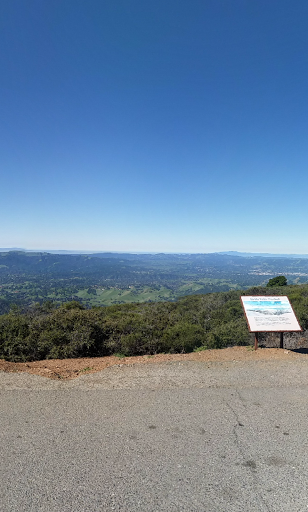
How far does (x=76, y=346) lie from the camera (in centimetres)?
921

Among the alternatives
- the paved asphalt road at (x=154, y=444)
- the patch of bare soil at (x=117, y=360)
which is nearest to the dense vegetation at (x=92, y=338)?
the patch of bare soil at (x=117, y=360)

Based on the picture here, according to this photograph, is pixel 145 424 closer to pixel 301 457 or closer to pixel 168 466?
pixel 168 466

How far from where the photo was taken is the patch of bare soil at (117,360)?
697 cm

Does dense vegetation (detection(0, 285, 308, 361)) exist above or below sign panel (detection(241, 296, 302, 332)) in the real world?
below

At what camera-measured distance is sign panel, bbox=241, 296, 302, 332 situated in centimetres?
841

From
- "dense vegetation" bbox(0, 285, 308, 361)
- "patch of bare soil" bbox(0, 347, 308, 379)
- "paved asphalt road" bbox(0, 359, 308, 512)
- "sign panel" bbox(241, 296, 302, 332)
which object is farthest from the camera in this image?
"dense vegetation" bbox(0, 285, 308, 361)

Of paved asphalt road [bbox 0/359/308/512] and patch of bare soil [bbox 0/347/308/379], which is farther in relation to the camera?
patch of bare soil [bbox 0/347/308/379]

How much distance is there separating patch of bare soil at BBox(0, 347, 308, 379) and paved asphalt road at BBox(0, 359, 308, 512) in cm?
62

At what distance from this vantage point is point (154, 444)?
13.1 feet

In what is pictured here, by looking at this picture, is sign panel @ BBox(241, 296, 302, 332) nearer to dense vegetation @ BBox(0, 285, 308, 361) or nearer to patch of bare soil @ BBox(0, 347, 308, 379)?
patch of bare soil @ BBox(0, 347, 308, 379)

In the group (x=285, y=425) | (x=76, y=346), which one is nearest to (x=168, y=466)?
(x=285, y=425)

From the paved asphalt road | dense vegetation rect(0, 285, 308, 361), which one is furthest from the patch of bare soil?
dense vegetation rect(0, 285, 308, 361)

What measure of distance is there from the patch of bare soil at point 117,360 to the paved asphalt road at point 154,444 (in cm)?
62

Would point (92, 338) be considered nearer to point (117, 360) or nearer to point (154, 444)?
point (117, 360)
